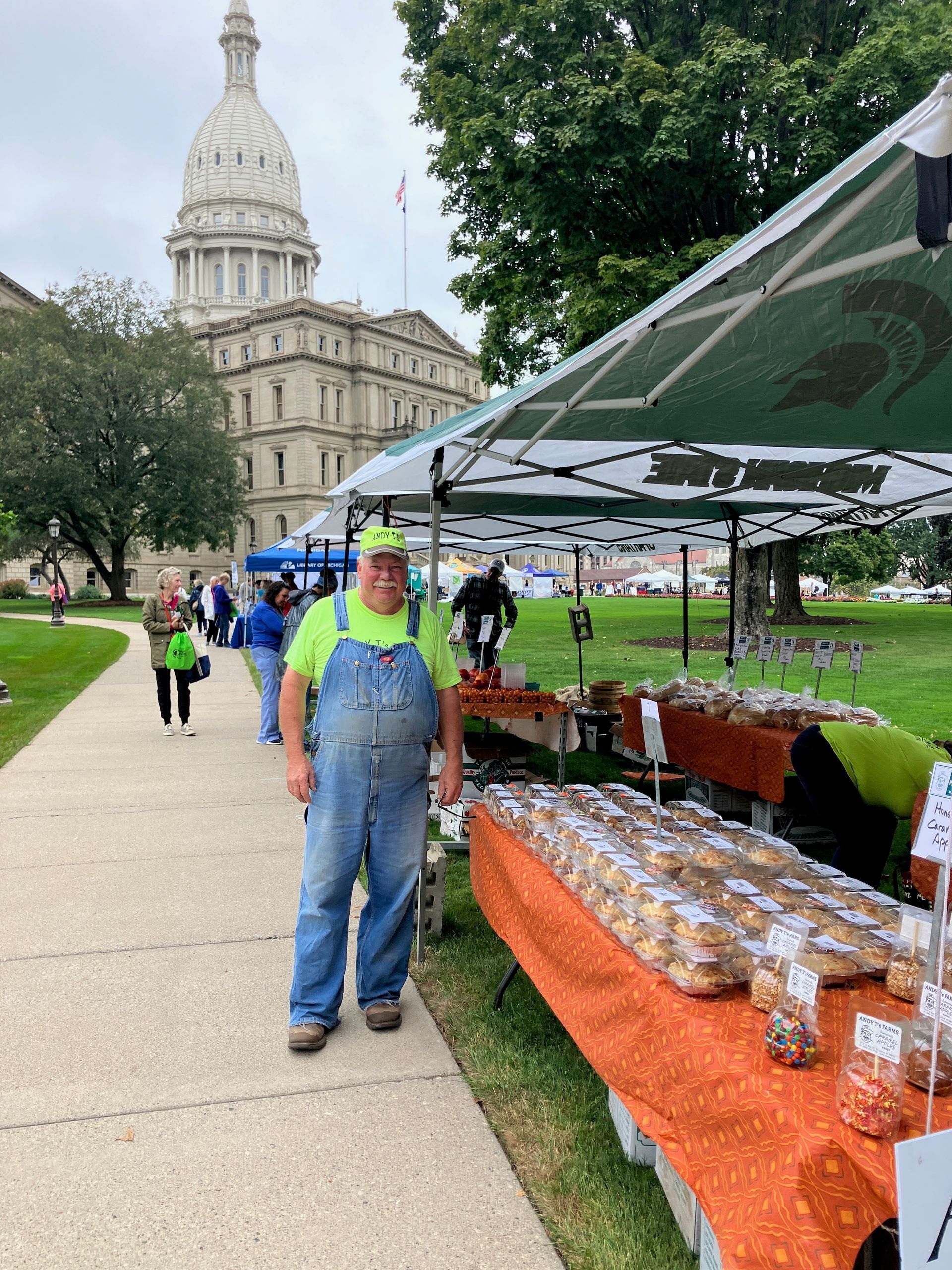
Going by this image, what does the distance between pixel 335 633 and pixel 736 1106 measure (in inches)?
86.0

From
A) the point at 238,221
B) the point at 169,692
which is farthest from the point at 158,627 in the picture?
the point at 238,221

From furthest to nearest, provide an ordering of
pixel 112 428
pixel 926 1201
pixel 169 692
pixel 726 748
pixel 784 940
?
1. pixel 112 428
2. pixel 169 692
3. pixel 726 748
4. pixel 784 940
5. pixel 926 1201

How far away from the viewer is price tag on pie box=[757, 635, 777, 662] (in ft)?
28.6

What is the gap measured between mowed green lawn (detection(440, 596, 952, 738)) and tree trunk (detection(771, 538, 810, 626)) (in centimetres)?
130

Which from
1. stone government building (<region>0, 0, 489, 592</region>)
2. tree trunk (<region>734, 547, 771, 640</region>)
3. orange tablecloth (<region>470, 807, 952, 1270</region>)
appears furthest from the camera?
stone government building (<region>0, 0, 489, 592</region>)

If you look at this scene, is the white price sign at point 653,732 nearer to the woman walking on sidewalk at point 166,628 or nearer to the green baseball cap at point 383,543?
the green baseball cap at point 383,543

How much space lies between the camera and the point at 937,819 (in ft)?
6.73

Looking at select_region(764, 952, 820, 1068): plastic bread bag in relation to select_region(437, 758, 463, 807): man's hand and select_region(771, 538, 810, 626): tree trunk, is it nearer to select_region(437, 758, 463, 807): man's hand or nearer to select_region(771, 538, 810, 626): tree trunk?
select_region(437, 758, 463, 807): man's hand

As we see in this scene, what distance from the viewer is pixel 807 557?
50.6m

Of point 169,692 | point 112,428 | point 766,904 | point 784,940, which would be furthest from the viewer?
point 112,428

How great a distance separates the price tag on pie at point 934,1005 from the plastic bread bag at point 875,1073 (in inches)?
2.6

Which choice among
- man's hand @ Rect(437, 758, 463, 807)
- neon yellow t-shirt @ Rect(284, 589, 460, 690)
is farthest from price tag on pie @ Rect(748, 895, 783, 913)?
neon yellow t-shirt @ Rect(284, 589, 460, 690)

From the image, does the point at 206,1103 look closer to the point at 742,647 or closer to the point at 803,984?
the point at 803,984

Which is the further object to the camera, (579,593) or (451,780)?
(579,593)
